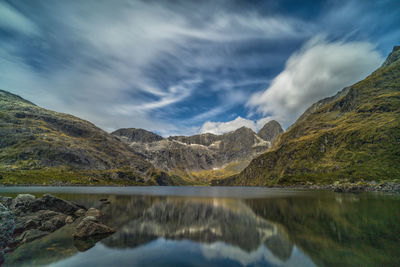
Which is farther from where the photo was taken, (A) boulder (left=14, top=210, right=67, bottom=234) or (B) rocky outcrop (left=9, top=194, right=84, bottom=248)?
(A) boulder (left=14, top=210, right=67, bottom=234)

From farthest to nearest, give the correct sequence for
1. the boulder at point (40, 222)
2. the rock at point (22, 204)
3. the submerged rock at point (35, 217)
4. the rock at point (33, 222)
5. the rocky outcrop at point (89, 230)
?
1. the rock at point (22, 204)
2. the boulder at point (40, 222)
3. the rock at point (33, 222)
4. the rocky outcrop at point (89, 230)
5. the submerged rock at point (35, 217)

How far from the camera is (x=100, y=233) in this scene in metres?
30.9

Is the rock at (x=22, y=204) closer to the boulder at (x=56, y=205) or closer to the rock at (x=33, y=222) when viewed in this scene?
the boulder at (x=56, y=205)

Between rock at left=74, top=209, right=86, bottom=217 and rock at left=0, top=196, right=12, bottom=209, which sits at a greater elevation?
rock at left=0, top=196, right=12, bottom=209

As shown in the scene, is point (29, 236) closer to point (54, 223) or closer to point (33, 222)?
point (33, 222)

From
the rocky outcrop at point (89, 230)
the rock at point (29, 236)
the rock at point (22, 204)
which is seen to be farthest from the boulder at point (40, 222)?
the rocky outcrop at point (89, 230)

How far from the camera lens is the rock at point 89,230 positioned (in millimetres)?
29645

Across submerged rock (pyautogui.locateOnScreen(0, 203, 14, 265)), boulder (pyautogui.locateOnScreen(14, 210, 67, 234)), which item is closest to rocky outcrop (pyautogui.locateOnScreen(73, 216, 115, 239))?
boulder (pyautogui.locateOnScreen(14, 210, 67, 234))

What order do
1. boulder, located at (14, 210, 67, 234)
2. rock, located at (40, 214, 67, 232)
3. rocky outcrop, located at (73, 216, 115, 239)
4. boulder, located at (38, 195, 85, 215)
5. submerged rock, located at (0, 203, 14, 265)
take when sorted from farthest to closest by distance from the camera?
boulder, located at (38, 195, 85, 215)
rock, located at (40, 214, 67, 232)
boulder, located at (14, 210, 67, 234)
rocky outcrop, located at (73, 216, 115, 239)
submerged rock, located at (0, 203, 14, 265)

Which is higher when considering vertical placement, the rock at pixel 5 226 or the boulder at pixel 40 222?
the rock at pixel 5 226

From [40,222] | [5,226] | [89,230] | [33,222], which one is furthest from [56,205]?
[5,226]

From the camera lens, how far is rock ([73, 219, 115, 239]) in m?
29.6

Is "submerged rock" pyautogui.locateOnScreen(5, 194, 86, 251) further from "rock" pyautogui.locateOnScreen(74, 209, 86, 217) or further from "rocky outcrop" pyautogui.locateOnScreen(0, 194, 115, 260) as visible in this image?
"rock" pyautogui.locateOnScreen(74, 209, 86, 217)

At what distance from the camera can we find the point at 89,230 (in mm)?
30547
